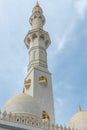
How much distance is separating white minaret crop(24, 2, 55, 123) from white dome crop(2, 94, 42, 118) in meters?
3.82

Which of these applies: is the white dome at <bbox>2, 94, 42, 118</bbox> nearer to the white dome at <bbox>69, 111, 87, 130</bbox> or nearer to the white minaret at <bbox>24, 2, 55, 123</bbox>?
the white dome at <bbox>69, 111, 87, 130</bbox>

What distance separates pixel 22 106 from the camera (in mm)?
18859

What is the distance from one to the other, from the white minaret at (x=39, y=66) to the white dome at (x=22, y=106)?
12.5 ft

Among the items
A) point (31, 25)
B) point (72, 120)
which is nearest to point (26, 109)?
point (72, 120)

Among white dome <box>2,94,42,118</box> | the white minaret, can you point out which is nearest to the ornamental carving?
the white minaret

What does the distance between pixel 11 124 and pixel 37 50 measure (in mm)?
13515

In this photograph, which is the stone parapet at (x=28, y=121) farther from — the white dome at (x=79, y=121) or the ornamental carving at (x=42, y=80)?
the ornamental carving at (x=42, y=80)

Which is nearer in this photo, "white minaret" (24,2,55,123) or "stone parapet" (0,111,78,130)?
"stone parapet" (0,111,78,130)

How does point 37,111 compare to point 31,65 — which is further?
point 31,65

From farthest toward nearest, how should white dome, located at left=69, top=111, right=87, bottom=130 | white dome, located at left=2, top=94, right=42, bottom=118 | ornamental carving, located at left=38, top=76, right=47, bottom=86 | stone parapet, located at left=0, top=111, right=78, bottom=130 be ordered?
ornamental carving, located at left=38, top=76, right=47, bottom=86 < white dome, located at left=69, top=111, right=87, bottom=130 < white dome, located at left=2, top=94, right=42, bottom=118 < stone parapet, located at left=0, top=111, right=78, bottom=130

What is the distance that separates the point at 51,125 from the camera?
17.2 m

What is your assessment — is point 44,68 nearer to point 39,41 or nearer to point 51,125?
point 39,41

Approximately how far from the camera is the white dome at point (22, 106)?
18.6 m

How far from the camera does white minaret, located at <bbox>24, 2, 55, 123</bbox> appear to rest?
78.8ft
